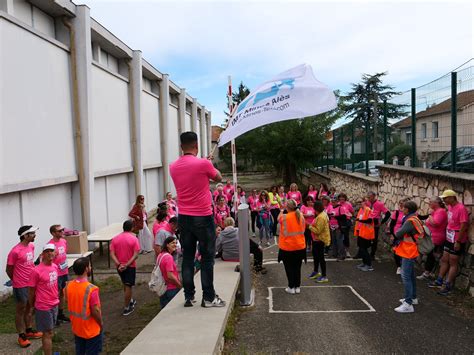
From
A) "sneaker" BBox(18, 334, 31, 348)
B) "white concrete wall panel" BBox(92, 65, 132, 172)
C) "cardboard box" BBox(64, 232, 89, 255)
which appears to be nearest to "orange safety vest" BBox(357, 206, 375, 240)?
"cardboard box" BBox(64, 232, 89, 255)

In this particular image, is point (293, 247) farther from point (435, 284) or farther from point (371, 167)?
point (371, 167)

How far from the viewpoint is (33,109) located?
32.2 ft

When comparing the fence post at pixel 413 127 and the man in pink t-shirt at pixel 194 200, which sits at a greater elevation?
the fence post at pixel 413 127

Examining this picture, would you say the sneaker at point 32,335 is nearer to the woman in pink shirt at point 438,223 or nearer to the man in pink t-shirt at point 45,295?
the man in pink t-shirt at point 45,295

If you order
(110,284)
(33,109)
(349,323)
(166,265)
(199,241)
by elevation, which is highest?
(33,109)

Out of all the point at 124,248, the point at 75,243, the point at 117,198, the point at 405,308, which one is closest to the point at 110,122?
the point at 117,198

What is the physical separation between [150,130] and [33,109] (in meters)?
11.6

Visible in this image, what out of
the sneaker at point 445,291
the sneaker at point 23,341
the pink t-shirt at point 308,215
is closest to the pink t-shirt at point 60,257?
the sneaker at point 23,341

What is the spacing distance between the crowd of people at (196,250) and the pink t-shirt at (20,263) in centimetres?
1

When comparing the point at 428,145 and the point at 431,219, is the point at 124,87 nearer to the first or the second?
the point at 428,145

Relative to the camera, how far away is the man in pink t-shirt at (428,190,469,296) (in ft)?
24.6

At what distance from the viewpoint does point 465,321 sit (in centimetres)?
644

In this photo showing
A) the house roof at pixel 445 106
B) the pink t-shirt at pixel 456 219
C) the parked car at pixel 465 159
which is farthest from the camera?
the parked car at pixel 465 159

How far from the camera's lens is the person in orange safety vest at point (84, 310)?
450cm
